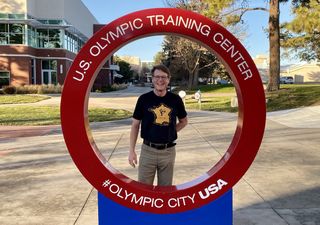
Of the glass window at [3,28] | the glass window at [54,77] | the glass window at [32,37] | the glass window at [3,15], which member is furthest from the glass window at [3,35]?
the glass window at [54,77]

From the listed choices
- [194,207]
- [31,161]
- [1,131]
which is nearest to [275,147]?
[31,161]

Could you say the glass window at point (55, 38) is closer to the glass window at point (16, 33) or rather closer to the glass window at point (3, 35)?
the glass window at point (16, 33)

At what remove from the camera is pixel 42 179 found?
6.97 m

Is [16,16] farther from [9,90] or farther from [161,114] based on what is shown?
[161,114]

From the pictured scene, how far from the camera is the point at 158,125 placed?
402 cm

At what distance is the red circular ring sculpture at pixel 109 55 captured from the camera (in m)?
3.80

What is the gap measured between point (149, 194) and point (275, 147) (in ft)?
21.6

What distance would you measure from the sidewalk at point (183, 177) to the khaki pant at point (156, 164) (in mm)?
1153

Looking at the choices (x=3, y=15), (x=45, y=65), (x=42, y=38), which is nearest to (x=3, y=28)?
(x=3, y=15)

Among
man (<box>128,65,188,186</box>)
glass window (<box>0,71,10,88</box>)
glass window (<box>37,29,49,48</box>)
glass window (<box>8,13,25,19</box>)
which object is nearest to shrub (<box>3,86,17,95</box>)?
glass window (<box>0,71,10,88</box>)

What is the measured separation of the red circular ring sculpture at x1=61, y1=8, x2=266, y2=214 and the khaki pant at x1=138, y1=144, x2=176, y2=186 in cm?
30

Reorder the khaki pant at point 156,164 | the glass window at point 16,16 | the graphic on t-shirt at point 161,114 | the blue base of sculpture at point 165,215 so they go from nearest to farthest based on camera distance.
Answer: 1. the blue base of sculpture at point 165,215
2. the graphic on t-shirt at point 161,114
3. the khaki pant at point 156,164
4. the glass window at point 16,16

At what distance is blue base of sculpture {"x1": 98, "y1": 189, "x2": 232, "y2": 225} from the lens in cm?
390

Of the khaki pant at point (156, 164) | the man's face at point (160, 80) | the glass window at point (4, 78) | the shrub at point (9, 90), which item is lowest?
the khaki pant at point (156, 164)
